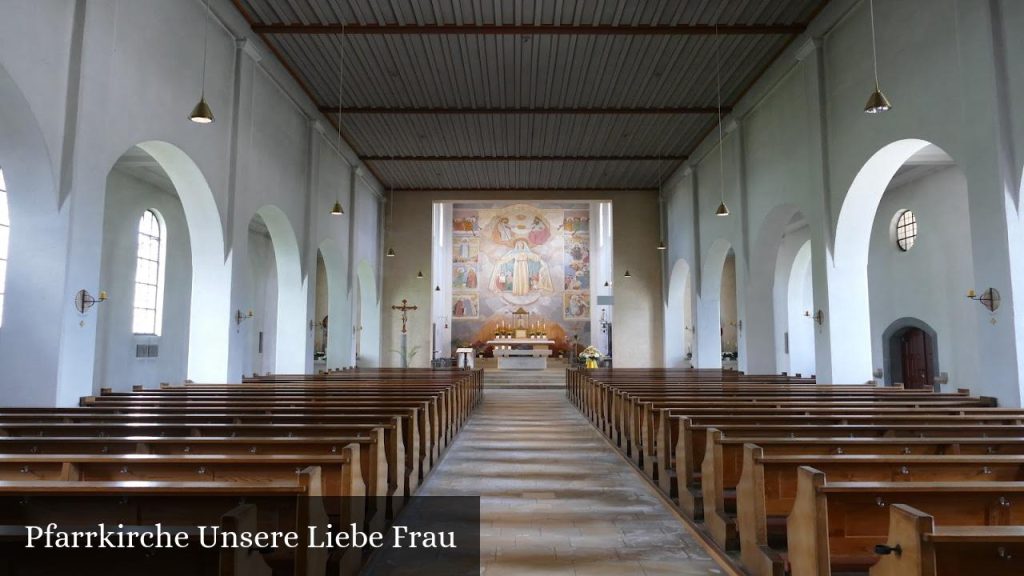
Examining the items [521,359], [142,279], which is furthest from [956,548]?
[521,359]

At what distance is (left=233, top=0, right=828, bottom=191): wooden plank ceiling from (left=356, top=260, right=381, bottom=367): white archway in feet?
11.2

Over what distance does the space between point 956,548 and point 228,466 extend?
2.89 metres

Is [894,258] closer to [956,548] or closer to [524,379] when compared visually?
[524,379]

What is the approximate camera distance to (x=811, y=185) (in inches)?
372

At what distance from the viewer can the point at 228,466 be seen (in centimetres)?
306

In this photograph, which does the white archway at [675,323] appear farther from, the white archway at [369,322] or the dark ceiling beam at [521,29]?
the dark ceiling beam at [521,29]

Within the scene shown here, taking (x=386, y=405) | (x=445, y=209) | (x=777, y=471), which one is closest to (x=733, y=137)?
(x=386, y=405)

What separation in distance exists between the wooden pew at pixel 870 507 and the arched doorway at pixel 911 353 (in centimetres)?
1158

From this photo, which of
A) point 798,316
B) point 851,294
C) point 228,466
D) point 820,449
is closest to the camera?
point 228,466

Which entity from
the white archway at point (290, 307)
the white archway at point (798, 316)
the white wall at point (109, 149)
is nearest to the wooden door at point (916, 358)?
the white archway at point (798, 316)

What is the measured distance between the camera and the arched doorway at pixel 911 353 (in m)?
12.5

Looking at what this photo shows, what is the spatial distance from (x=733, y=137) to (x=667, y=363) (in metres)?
7.15

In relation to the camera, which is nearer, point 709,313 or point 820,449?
point 820,449

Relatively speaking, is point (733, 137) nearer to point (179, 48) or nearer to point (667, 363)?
point (667, 363)
